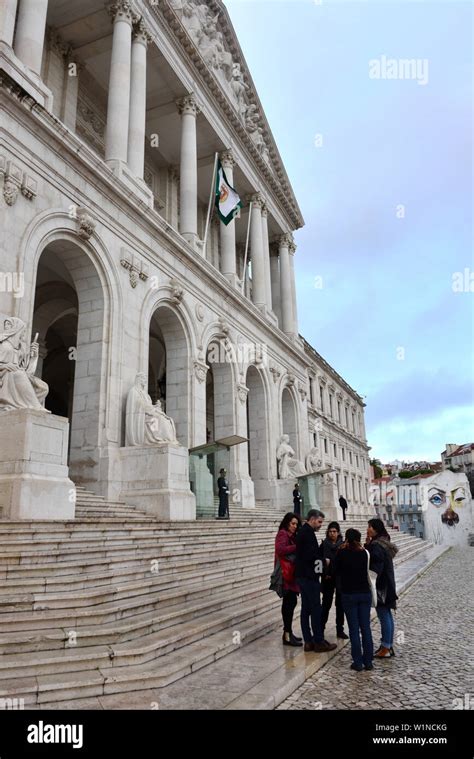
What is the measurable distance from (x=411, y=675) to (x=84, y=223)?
12.6m

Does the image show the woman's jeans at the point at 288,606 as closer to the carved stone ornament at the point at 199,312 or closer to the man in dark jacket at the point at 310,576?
the man in dark jacket at the point at 310,576

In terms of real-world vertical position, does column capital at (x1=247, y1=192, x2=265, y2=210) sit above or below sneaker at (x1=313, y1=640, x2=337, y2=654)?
above

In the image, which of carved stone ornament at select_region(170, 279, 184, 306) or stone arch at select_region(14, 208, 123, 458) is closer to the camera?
stone arch at select_region(14, 208, 123, 458)

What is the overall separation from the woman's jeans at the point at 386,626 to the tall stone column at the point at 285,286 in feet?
83.5

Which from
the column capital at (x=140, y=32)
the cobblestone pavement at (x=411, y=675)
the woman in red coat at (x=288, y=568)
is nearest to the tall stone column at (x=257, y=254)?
the column capital at (x=140, y=32)

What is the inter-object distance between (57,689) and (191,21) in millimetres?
26501

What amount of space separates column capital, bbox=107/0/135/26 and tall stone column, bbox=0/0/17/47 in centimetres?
566

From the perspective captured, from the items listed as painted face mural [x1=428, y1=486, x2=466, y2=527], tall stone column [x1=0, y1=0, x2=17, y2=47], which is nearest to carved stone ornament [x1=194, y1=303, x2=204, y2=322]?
tall stone column [x1=0, y1=0, x2=17, y2=47]

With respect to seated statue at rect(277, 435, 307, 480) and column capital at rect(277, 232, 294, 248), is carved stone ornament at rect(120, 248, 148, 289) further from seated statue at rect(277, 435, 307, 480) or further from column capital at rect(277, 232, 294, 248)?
column capital at rect(277, 232, 294, 248)

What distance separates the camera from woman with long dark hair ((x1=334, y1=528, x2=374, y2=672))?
5887mm

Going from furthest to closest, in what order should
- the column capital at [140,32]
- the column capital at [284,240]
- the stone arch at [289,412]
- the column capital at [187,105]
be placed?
the column capital at [284,240] < the stone arch at [289,412] < the column capital at [187,105] < the column capital at [140,32]

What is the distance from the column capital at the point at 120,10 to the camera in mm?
18277
